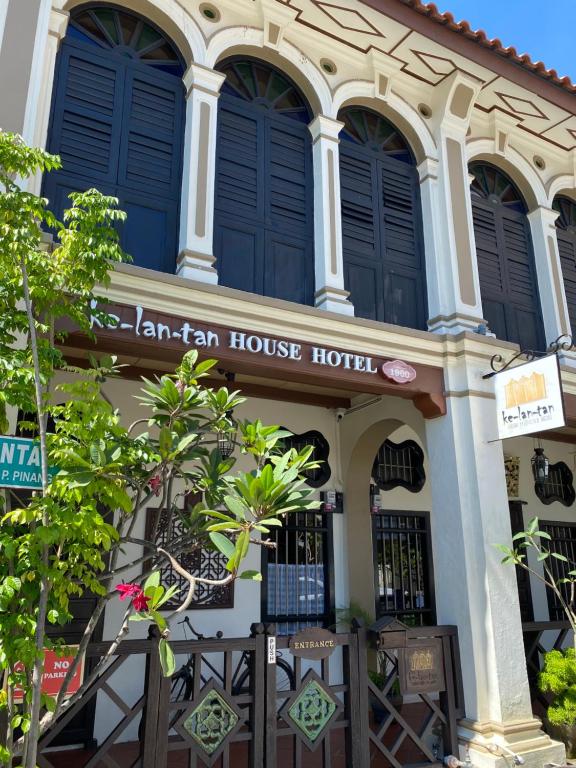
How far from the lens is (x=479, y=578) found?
6398mm

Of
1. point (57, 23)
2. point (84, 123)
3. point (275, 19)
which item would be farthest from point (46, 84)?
point (275, 19)

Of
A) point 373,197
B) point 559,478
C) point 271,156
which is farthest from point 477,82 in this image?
point 559,478

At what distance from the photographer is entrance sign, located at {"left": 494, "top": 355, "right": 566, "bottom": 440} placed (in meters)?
5.95

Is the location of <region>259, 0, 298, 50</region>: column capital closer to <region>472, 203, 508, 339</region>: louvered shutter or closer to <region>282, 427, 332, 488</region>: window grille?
<region>472, 203, 508, 339</region>: louvered shutter

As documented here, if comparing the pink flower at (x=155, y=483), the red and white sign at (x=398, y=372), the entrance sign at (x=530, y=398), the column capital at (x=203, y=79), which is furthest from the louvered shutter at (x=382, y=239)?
the pink flower at (x=155, y=483)

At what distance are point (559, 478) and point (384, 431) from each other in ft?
15.6

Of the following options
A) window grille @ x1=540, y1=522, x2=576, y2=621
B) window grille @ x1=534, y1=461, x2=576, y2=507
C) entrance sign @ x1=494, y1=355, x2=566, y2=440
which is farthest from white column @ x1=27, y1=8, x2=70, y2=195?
window grille @ x1=540, y1=522, x2=576, y2=621

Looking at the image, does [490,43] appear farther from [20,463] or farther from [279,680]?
[279,680]

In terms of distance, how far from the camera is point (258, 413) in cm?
835

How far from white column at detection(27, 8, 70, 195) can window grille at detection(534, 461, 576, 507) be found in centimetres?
933

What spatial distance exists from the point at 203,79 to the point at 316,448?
4.99 m

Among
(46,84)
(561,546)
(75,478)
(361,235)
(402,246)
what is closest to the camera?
(75,478)

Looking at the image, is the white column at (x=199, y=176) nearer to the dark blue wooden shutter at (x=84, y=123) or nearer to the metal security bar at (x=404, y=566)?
the dark blue wooden shutter at (x=84, y=123)

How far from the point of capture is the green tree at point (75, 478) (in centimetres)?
300
